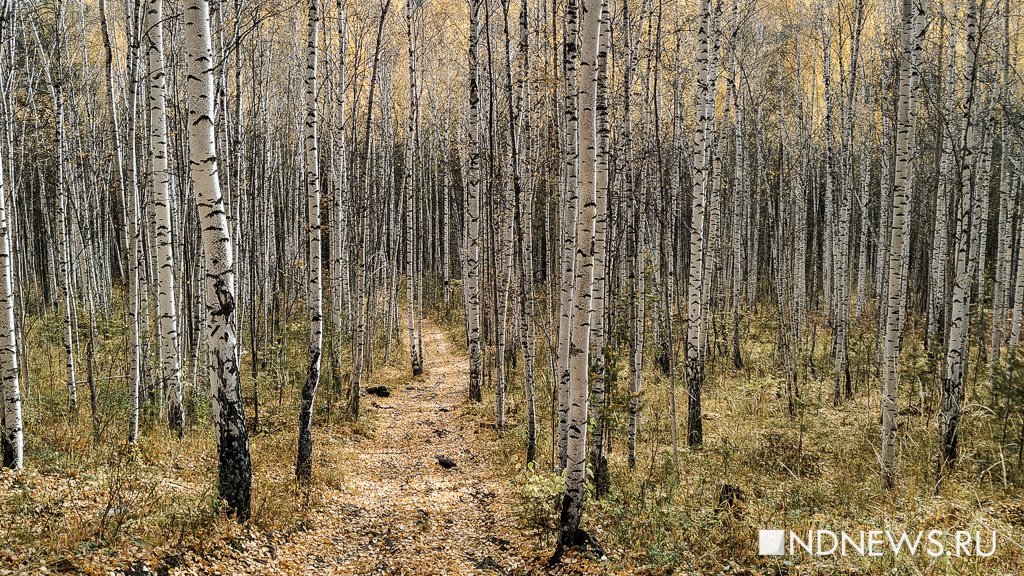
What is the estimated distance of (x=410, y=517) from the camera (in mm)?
6098

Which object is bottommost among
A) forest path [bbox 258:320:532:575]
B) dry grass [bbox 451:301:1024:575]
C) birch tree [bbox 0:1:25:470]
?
forest path [bbox 258:320:532:575]

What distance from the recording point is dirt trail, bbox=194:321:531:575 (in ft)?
16.3

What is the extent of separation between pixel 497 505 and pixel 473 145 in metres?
7.10

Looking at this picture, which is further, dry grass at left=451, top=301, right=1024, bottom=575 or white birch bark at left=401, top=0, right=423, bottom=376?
white birch bark at left=401, top=0, right=423, bottom=376

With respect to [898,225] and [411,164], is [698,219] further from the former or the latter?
[411,164]

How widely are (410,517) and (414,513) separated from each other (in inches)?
4.4

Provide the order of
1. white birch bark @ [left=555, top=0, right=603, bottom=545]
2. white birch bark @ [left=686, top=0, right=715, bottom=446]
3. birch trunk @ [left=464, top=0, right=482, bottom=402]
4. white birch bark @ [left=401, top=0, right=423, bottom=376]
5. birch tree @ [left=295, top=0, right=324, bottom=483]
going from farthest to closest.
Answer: white birch bark @ [left=401, top=0, right=423, bottom=376] → birch trunk @ [left=464, top=0, right=482, bottom=402] → white birch bark @ [left=686, top=0, right=715, bottom=446] → birch tree @ [left=295, top=0, right=324, bottom=483] → white birch bark @ [left=555, top=0, right=603, bottom=545]

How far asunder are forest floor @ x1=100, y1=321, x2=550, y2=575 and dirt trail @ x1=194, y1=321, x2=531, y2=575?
0.04 feet

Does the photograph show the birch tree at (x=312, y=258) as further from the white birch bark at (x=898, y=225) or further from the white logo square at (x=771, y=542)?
the white birch bark at (x=898, y=225)

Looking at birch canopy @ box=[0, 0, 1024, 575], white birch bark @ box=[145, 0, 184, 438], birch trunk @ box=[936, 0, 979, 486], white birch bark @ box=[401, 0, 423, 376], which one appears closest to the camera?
birch canopy @ box=[0, 0, 1024, 575]

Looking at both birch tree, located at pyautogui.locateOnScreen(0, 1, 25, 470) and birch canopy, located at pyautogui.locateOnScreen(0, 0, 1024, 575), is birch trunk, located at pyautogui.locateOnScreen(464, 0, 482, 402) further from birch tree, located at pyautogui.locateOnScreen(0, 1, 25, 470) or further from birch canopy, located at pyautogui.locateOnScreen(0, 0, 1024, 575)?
birch tree, located at pyautogui.locateOnScreen(0, 1, 25, 470)

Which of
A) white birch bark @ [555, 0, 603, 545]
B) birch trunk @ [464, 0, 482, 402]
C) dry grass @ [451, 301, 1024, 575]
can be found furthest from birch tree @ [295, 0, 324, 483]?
birch trunk @ [464, 0, 482, 402]

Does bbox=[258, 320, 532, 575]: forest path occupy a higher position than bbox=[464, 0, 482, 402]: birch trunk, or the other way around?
bbox=[464, 0, 482, 402]: birch trunk

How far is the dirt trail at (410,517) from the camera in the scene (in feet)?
16.3
